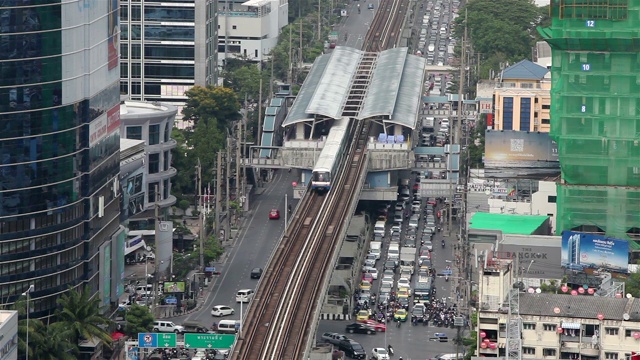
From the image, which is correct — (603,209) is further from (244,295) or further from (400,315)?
(244,295)

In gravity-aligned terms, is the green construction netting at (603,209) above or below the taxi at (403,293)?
above

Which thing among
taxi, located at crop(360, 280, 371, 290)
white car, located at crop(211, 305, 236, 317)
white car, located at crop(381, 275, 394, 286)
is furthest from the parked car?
white car, located at crop(381, 275, 394, 286)

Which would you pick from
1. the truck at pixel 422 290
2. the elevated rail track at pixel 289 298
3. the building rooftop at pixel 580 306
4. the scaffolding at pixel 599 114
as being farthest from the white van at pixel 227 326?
the scaffolding at pixel 599 114

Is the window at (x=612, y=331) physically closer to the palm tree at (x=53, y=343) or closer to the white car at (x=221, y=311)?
the palm tree at (x=53, y=343)

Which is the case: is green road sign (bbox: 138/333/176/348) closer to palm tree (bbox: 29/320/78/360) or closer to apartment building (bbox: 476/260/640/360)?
palm tree (bbox: 29/320/78/360)

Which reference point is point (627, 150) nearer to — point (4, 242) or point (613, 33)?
point (613, 33)

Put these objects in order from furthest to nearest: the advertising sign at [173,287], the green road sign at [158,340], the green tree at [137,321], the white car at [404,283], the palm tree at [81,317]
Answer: the white car at [404,283], the advertising sign at [173,287], the green tree at [137,321], the green road sign at [158,340], the palm tree at [81,317]

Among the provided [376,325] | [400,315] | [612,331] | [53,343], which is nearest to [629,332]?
[612,331]
